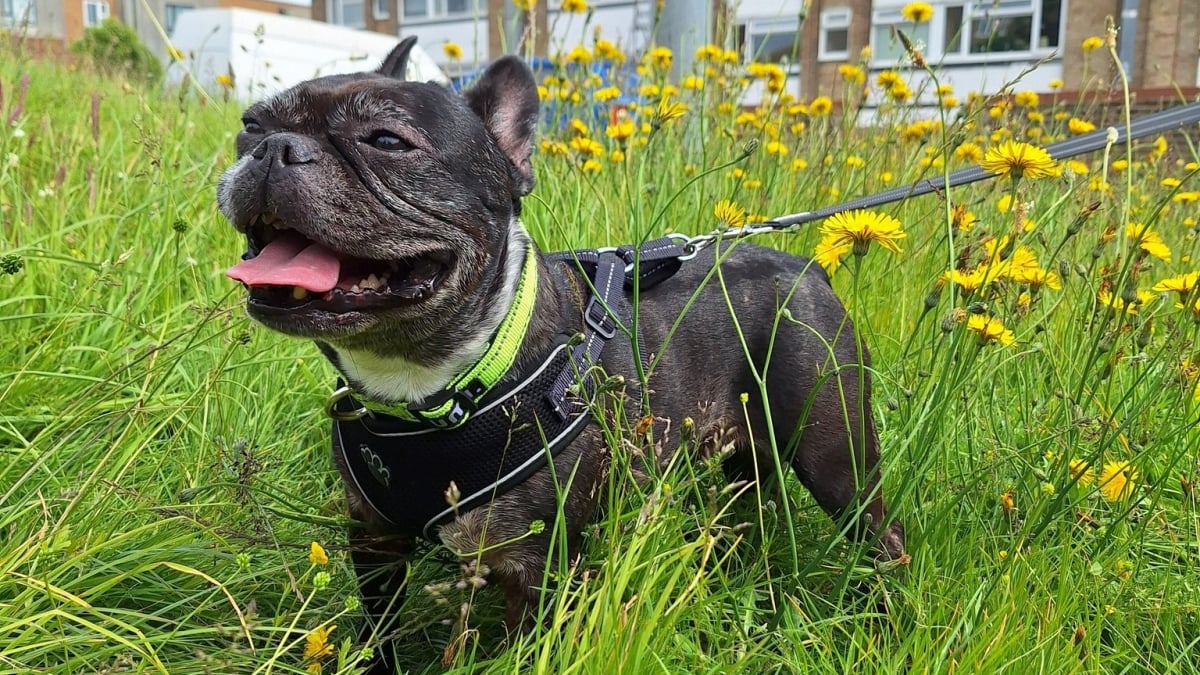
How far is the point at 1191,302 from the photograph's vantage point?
2.02m

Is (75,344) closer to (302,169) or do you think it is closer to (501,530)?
(302,169)

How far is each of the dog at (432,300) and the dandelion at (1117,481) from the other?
1.67ft

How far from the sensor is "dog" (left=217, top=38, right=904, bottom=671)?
6.18 ft

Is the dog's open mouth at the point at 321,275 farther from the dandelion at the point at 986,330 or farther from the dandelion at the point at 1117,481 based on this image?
the dandelion at the point at 1117,481

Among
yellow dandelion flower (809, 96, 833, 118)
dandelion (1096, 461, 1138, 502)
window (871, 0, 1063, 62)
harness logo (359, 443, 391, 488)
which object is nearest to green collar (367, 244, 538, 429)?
harness logo (359, 443, 391, 488)

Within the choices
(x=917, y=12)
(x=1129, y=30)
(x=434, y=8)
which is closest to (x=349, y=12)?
(x=434, y=8)

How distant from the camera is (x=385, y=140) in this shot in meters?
2.01

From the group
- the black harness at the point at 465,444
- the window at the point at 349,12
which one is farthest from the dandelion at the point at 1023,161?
the window at the point at 349,12

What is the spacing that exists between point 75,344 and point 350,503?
1.22 meters

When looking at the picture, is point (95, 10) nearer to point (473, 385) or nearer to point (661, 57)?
point (661, 57)

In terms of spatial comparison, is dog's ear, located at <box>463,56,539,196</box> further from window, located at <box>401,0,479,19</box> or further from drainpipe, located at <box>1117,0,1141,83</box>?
window, located at <box>401,0,479,19</box>

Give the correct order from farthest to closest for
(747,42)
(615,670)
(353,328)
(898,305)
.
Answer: (747,42)
(898,305)
(353,328)
(615,670)

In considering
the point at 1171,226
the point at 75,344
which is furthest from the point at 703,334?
the point at 1171,226

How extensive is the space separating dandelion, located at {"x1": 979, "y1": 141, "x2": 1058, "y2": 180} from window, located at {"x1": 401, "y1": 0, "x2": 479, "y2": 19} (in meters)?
32.2
